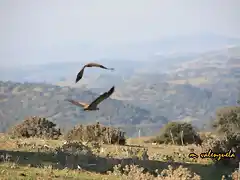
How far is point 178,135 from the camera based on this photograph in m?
36.8

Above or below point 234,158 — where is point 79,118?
below

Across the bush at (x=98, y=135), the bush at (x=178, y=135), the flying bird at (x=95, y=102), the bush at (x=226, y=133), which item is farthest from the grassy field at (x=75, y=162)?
the bush at (x=178, y=135)

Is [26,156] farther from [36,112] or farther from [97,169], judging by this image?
[36,112]

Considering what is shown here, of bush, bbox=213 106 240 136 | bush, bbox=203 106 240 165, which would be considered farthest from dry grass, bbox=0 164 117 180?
bush, bbox=213 106 240 136

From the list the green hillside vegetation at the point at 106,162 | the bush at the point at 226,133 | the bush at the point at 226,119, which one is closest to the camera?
the green hillside vegetation at the point at 106,162

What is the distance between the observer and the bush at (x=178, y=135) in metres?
35.0

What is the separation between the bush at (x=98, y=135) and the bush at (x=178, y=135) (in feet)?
20.4

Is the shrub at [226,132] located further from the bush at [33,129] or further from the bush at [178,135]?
the bush at [33,129]

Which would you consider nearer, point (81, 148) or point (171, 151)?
point (81, 148)

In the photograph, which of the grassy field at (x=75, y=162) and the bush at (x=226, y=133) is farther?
the bush at (x=226, y=133)

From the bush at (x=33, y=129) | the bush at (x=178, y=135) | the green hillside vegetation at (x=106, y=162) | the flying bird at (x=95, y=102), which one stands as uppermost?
the flying bird at (x=95, y=102)

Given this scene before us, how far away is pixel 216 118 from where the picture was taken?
3575 cm

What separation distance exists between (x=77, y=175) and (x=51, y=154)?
148 inches

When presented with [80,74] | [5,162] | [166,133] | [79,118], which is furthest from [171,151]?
[79,118]
